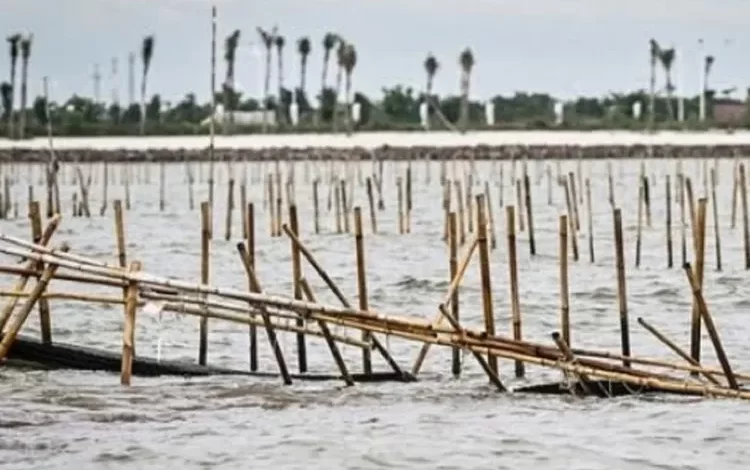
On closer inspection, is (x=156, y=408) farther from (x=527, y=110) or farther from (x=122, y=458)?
(x=527, y=110)

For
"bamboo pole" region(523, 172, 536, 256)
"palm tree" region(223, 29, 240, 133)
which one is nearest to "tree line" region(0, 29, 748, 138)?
"palm tree" region(223, 29, 240, 133)

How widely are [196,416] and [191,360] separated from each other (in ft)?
13.5

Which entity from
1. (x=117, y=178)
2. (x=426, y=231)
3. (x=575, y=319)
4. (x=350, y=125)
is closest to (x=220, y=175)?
(x=117, y=178)

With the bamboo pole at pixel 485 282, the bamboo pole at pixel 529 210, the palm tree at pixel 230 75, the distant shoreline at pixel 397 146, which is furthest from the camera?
the palm tree at pixel 230 75

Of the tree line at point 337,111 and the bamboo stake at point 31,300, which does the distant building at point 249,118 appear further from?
the bamboo stake at point 31,300

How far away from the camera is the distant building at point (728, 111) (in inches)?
4932

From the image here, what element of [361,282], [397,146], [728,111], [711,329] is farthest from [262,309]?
[728,111]

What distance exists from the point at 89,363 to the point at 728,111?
120 m

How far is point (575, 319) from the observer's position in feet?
74.6

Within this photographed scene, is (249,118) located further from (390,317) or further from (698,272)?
(390,317)

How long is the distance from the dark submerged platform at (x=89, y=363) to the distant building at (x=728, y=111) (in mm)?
108449

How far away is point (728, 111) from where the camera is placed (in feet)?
439

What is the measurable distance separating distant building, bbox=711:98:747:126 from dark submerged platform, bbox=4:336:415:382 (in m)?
108

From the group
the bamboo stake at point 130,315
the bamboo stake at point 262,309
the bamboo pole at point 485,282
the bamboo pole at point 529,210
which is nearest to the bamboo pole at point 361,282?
the bamboo stake at point 262,309
